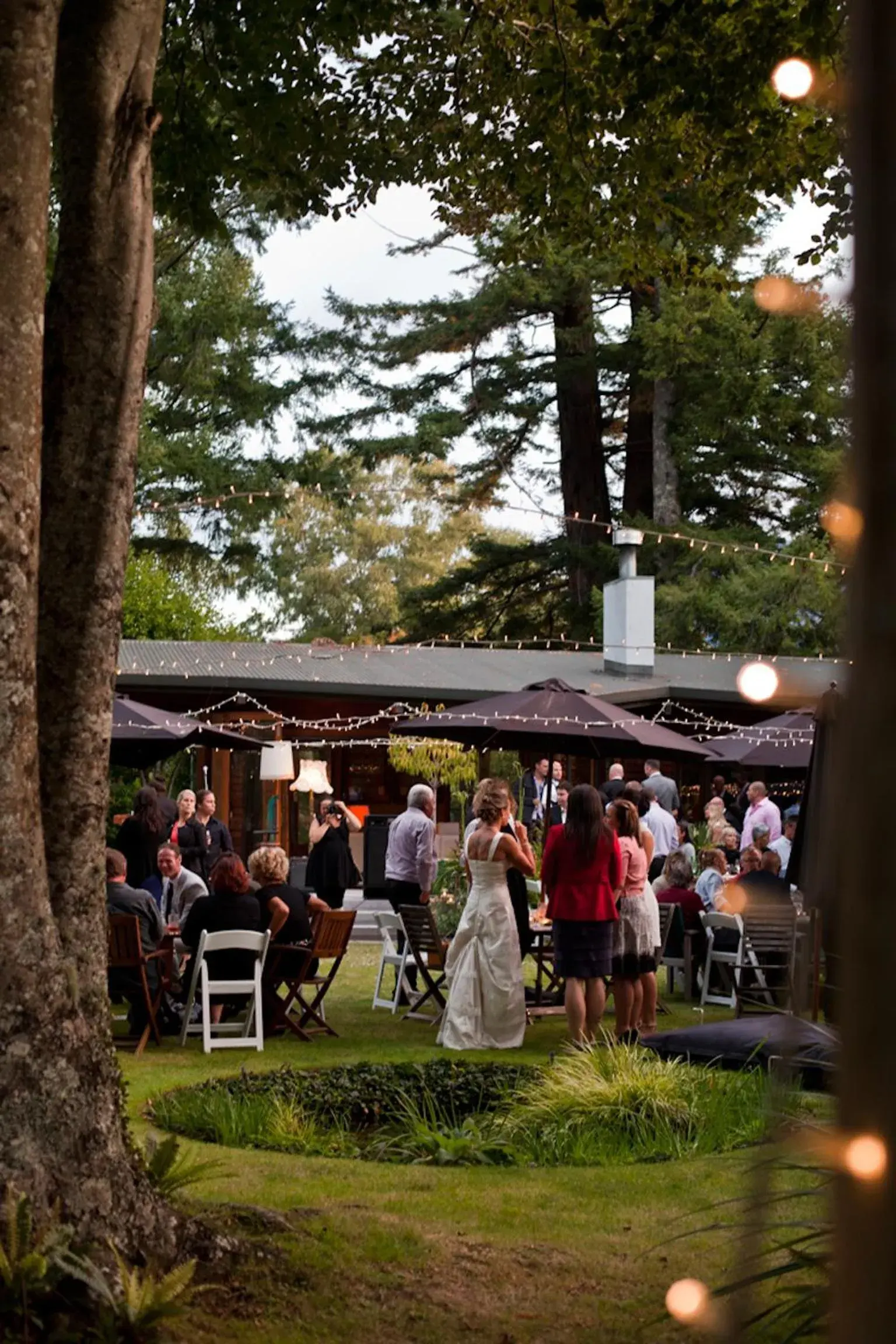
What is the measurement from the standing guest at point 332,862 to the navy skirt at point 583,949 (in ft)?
21.4

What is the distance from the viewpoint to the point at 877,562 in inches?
23.5

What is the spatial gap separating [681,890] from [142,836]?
15.4 ft

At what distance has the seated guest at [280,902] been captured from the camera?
11453 millimetres

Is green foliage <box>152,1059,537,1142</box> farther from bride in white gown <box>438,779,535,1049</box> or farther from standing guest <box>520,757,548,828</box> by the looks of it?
standing guest <box>520,757,548,828</box>

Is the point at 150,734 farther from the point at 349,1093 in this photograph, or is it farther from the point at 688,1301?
the point at 688,1301

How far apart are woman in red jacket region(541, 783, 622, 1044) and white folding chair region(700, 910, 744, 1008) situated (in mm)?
2357

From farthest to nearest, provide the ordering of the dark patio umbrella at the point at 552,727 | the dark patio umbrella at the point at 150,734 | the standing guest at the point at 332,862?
the standing guest at the point at 332,862
the dark patio umbrella at the point at 150,734
the dark patio umbrella at the point at 552,727

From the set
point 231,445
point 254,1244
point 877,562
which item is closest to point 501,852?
point 254,1244

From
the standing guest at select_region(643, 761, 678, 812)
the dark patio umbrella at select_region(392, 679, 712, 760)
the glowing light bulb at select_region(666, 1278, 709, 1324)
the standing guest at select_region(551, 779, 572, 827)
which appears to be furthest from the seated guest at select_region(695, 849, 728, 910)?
the glowing light bulb at select_region(666, 1278, 709, 1324)

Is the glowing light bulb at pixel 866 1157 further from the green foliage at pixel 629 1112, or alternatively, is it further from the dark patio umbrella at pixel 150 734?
the dark patio umbrella at pixel 150 734

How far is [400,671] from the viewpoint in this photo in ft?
86.9

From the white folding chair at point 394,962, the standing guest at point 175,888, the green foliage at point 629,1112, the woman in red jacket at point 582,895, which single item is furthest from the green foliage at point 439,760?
the green foliage at point 629,1112

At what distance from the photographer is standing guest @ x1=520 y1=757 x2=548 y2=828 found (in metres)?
20.4

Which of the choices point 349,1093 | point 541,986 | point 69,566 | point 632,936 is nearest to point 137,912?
point 349,1093
